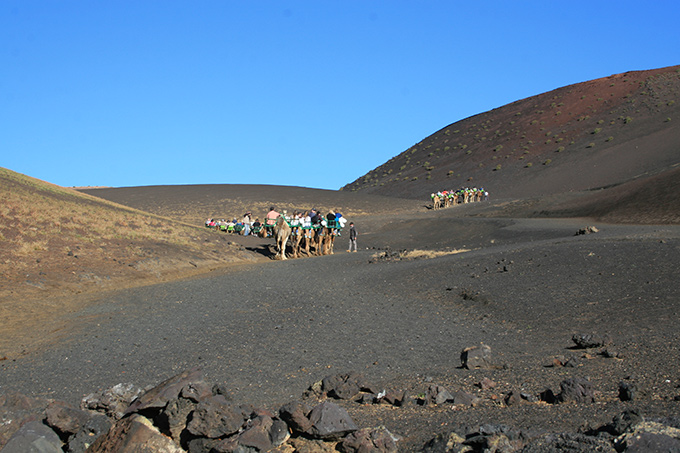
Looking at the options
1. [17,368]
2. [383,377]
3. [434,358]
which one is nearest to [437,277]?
[434,358]

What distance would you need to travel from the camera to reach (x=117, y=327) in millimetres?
11391

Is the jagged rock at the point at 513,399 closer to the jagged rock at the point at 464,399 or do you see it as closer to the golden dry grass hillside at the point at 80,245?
the jagged rock at the point at 464,399

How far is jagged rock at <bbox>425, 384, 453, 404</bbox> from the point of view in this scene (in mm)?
6246

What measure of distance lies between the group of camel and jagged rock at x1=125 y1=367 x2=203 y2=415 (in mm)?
18677

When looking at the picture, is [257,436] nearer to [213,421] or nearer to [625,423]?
[213,421]

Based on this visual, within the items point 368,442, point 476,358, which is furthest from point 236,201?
point 368,442

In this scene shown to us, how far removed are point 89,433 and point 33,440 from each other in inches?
18.2

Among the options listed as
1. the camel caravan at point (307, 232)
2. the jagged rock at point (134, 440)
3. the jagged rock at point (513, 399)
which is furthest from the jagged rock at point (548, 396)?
the camel caravan at point (307, 232)

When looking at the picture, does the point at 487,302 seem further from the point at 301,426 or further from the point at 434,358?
the point at 301,426

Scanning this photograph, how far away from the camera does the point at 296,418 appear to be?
5.25 metres

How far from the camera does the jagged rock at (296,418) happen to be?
17.1ft

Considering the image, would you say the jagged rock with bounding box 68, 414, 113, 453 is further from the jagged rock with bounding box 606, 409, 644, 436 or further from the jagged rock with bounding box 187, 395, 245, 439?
the jagged rock with bounding box 606, 409, 644, 436

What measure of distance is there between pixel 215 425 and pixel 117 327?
22.8 ft

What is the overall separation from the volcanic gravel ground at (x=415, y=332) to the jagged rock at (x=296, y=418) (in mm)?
786
